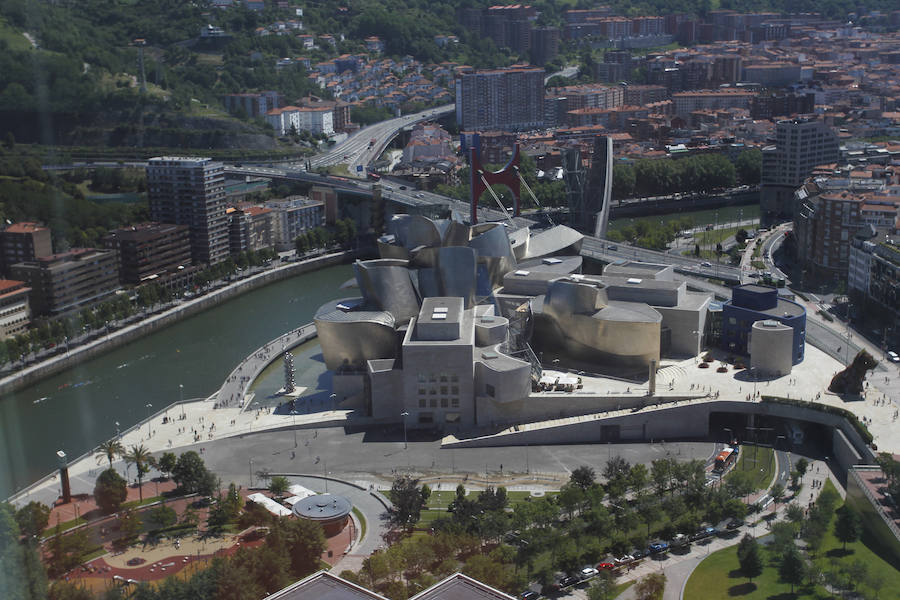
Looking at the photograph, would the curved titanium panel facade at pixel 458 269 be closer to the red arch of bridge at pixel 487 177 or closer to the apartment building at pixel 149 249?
the red arch of bridge at pixel 487 177

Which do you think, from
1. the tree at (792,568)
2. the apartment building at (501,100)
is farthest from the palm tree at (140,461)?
the apartment building at (501,100)

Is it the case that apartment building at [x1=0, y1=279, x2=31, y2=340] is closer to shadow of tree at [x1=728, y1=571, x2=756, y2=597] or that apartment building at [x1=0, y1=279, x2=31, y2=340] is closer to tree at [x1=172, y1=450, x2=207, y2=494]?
tree at [x1=172, y1=450, x2=207, y2=494]

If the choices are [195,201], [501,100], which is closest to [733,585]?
[195,201]

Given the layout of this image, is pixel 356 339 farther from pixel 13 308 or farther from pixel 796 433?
pixel 13 308

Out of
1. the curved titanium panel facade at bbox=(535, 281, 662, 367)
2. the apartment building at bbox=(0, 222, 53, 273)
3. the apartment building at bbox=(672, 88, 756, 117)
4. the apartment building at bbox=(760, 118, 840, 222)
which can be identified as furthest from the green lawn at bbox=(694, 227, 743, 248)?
the apartment building at bbox=(672, 88, 756, 117)

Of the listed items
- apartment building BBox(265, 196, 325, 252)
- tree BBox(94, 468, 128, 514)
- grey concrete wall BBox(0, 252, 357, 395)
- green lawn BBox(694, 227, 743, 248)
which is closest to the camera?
tree BBox(94, 468, 128, 514)
